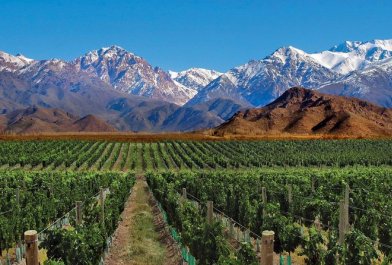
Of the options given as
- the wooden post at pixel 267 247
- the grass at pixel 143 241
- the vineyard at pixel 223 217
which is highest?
the wooden post at pixel 267 247

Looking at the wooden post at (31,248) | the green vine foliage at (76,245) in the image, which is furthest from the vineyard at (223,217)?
the wooden post at (31,248)

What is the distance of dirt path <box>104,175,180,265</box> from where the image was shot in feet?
77.2

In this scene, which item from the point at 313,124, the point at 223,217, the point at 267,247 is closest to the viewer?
the point at 267,247

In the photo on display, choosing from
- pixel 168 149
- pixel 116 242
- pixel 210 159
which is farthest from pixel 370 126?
pixel 116 242

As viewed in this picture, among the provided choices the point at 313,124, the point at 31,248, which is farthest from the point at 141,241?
the point at 313,124

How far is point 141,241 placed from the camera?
27.1 meters

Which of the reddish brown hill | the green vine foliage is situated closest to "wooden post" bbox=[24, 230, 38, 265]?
the green vine foliage

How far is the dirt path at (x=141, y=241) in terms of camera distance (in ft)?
77.2

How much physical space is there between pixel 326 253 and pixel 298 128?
16107cm

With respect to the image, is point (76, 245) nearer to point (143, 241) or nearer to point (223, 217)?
point (143, 241)

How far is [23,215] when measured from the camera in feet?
88.4

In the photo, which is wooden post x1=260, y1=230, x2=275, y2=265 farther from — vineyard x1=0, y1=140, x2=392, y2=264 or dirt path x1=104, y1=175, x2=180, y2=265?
dirt path x1=104, y1=175, x2=180, y2=265

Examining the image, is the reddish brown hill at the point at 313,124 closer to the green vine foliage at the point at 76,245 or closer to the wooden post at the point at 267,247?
the green vine foliage at the point at 76,245

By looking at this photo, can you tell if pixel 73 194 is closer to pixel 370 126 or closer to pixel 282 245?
pixel 282 245
